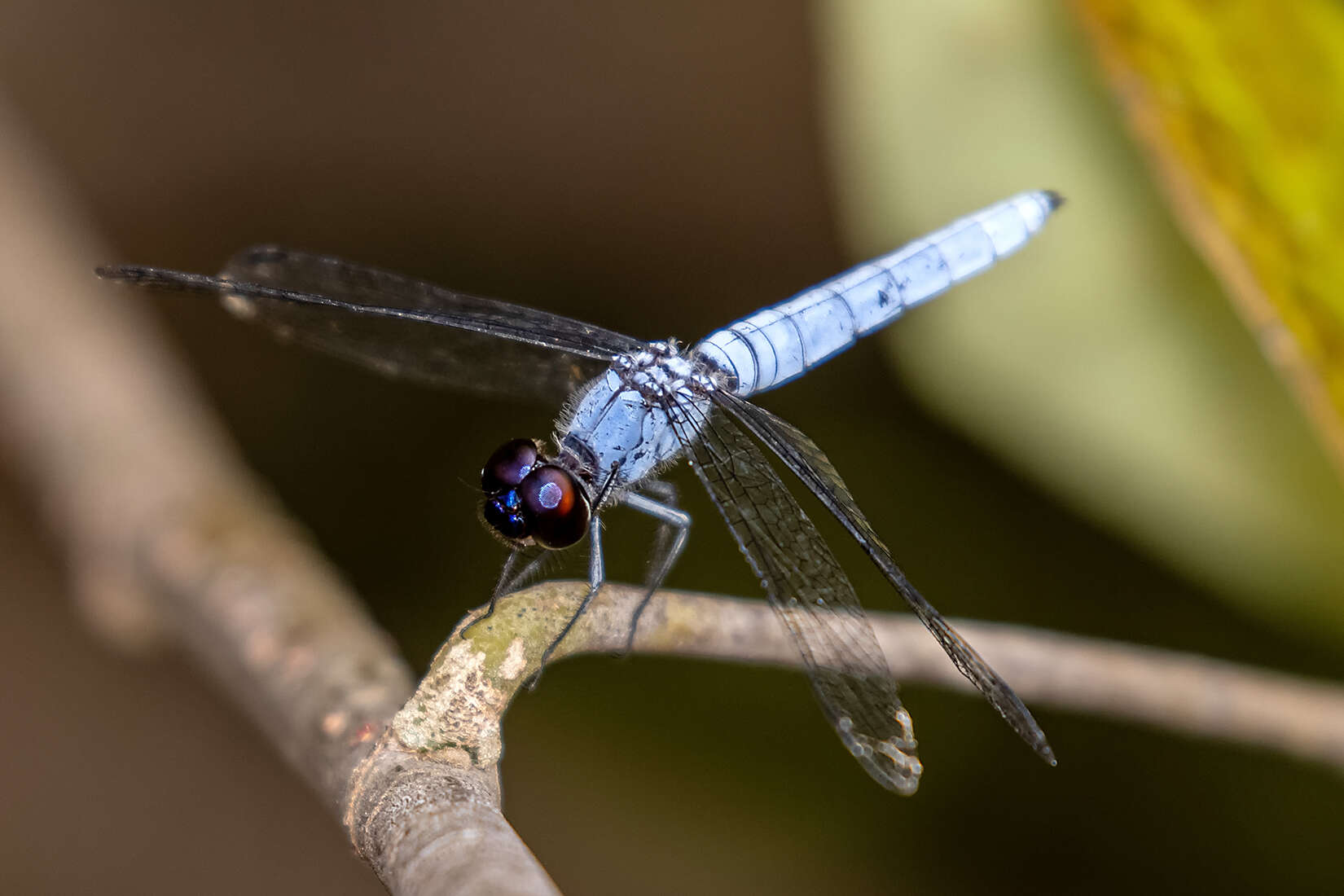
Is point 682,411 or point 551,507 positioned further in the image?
point 682,411

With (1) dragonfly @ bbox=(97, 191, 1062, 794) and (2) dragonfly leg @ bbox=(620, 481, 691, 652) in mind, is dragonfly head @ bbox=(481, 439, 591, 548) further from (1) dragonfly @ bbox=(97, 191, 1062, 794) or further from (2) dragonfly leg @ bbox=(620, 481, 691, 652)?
(2) dragonfly leg @ bbox=(620, 481, 691, 652)

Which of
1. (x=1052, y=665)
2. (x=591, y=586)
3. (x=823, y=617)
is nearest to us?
(x=591, y=586)

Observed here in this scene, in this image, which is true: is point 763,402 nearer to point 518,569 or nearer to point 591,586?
point 518,569

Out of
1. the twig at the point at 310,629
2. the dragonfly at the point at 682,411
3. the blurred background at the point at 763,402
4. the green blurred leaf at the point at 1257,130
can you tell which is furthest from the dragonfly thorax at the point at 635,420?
the green blurred leaf at the point at 1257,130

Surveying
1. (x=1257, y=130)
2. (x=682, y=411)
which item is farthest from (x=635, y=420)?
(x=1257, y=130)

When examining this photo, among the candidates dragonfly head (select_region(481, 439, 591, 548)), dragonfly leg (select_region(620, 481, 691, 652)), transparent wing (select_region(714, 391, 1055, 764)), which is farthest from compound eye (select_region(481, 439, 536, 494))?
transparent wing (select_region(714, 391, 1055, 764))

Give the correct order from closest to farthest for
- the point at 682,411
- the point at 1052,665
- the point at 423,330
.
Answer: the point at 1052,665
the point at 682,411
the point at 423,330

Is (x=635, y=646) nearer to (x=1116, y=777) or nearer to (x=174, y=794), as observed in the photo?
(x=1116, y=777)
